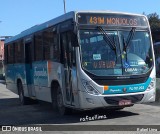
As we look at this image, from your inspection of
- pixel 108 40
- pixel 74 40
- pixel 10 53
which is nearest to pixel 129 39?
pixel 108 40

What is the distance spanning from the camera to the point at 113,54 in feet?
37.2

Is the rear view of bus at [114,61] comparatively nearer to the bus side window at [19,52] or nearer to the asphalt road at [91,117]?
the asphalt road at [91,117]

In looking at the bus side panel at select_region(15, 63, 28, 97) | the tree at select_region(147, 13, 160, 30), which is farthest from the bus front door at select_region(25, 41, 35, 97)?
the tree at select_region(147, 13, 160, 30)

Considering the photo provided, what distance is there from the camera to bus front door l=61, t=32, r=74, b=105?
11672 mm

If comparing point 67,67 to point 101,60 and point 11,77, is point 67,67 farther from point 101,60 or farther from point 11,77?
point 11,77

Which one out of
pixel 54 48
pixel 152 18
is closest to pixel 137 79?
pixel 54 48

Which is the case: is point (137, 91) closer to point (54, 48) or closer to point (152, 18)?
point (54, 48)

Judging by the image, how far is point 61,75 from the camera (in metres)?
12.3

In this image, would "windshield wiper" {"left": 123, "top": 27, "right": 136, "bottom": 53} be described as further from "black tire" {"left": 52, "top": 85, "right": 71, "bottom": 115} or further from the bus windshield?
"black tire" {"left": 52, "top": 85, "right": 71, "bottom": 115}

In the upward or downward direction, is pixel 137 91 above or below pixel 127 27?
below

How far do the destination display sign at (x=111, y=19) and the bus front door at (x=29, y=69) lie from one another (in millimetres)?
4805

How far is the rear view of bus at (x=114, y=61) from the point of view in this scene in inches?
435

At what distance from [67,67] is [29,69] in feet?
15.8

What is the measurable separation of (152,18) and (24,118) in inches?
2886
